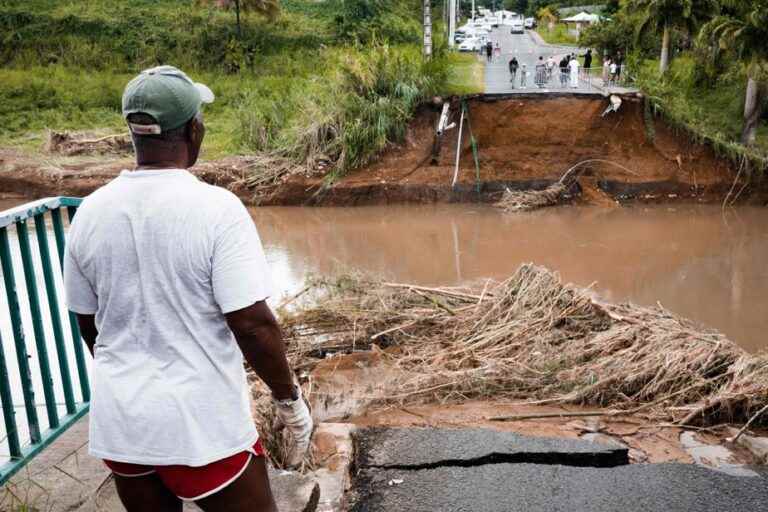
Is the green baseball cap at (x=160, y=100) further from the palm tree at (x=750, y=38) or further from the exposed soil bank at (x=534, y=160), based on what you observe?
the palm tree at (x=750, y=38)

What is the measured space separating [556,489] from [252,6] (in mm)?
29436

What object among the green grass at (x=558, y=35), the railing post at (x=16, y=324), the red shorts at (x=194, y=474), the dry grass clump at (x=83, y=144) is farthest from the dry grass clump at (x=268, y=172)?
the green grass at (x=558, y=35)

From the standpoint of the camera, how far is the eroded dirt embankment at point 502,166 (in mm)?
16578

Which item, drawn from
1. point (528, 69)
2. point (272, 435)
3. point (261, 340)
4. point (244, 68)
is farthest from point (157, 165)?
point (528, 69)

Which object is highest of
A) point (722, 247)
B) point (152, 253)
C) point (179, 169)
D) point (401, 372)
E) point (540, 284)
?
point (179, 169)

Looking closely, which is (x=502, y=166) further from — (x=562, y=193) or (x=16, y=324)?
(x=16, y=324)

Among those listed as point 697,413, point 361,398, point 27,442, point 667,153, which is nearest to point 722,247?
point 667,153

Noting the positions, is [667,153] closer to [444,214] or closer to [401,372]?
[444,214]

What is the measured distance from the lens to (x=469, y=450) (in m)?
3.72

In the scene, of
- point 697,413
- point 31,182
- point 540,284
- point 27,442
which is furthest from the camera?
point 31,182

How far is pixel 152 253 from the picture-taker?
5.73 ft

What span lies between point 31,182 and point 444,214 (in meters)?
9.84

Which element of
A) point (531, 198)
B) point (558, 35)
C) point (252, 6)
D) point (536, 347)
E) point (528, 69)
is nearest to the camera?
point (536, 347)

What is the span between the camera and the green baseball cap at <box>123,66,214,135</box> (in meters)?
1.78
